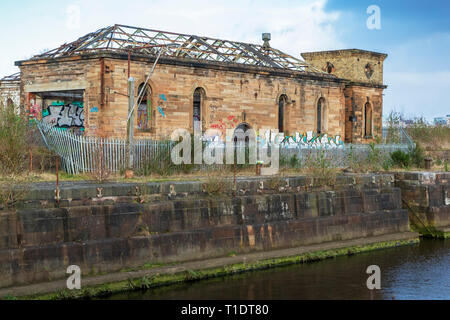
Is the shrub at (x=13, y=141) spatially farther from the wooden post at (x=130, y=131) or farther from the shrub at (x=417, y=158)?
the shrub at (x=417, y=158)

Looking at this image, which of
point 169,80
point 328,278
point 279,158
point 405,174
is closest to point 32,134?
point 169,80

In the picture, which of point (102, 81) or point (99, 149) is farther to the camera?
point (102, 81)

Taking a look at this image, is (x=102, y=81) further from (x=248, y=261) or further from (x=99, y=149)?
(x=248, y=261)

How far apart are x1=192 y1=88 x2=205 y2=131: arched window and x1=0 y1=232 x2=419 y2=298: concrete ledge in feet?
34.0

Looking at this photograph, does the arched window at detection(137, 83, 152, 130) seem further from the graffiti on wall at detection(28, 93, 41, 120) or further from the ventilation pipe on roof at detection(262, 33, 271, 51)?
the ventilation pipe on roof at detection(262, 33, 271, 51)

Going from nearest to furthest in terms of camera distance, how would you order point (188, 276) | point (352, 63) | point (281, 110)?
1. point (188, 276)
2. point (281, 110)
3. point (352, 63)

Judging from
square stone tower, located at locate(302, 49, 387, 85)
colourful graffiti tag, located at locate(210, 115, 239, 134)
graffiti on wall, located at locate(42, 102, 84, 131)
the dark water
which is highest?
square stone tower, located at locate(302, 49, 387, 85)

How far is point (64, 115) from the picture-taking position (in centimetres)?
2859

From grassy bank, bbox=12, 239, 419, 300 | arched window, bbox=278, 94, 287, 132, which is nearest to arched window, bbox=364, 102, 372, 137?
arched window, bbox=278, 94, 287, 132

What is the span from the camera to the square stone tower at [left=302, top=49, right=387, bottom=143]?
35625 millimetres

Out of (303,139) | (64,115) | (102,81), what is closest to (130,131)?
(102,81)

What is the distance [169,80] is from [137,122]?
2.25 meters

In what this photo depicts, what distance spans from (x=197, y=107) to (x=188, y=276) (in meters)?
Result: 14.1

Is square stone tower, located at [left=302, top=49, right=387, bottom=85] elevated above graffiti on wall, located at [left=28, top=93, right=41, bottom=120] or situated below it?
above
